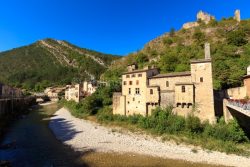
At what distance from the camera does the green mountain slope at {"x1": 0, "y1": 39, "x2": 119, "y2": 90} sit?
15075cm

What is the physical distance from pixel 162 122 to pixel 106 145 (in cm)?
1097

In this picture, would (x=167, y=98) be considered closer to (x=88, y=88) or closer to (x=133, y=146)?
(x=133, y=146)

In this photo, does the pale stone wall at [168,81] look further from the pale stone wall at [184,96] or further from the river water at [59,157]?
the river water at [59,157]

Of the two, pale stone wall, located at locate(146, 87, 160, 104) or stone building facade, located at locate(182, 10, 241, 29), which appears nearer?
pale stone wall, located at locate(146, 87, 160, 104)

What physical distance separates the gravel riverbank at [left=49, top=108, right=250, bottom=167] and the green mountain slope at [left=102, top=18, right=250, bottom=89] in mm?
19439

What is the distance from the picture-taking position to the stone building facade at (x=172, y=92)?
33.1m

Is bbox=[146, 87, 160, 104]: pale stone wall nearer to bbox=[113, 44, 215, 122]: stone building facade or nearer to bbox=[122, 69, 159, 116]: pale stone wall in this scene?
bbox=[113, 44, 215, 122]: stone building facade

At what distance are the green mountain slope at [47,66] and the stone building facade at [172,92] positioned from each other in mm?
101438

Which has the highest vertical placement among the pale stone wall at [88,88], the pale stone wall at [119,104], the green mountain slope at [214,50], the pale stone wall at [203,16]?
the pale stone wall at [203,16]

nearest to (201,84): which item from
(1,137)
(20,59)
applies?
(1,137)

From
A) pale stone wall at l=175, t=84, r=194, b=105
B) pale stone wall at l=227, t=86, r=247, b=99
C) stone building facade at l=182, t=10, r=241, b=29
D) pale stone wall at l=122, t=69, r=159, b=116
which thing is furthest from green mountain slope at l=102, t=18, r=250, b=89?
pale stone wall at l=122, t=69, r=159, b=116

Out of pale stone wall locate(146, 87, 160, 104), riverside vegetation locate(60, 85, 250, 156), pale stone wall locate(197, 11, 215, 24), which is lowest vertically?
riverside vegetation locate(60, 85, 250, 156)

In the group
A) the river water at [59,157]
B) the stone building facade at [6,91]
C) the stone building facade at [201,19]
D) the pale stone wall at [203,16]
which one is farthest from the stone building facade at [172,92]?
the pale stone wall at [203,16]

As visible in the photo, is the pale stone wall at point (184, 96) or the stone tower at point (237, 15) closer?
the pale stone wall at point (184, 96)
